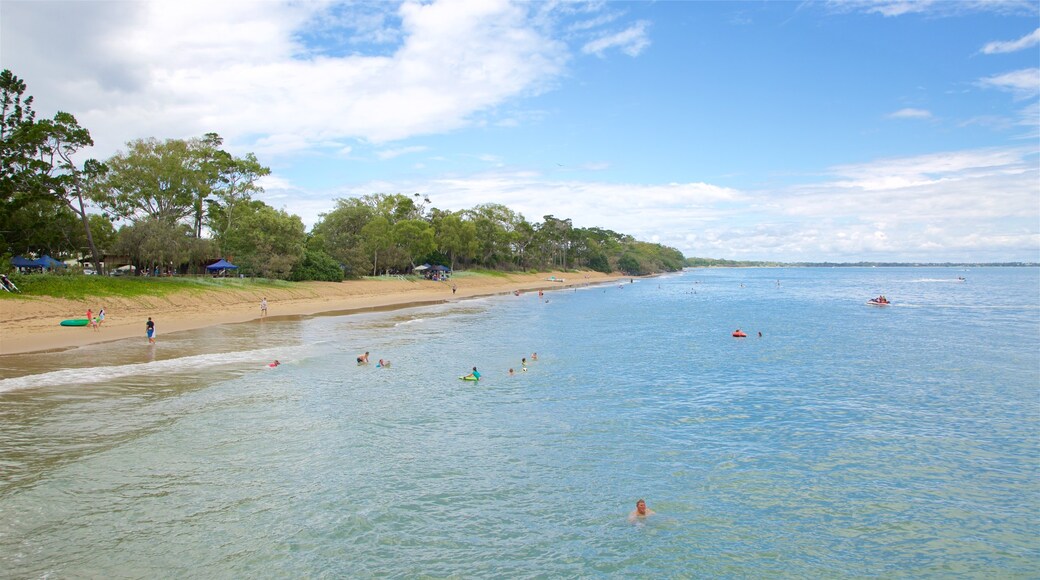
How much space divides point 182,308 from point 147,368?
23.9 m

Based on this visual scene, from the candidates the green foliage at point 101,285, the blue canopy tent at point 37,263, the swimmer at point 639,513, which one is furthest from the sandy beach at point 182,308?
the swimmer at point 639,513

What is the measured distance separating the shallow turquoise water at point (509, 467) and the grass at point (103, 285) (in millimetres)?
14249

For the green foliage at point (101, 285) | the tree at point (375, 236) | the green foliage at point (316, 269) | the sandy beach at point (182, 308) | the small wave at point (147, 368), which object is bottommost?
the small wave at point (147, 368)

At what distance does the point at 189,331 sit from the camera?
38969 mm

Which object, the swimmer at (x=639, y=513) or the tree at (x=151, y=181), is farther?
the tree at (x=151, y=181)

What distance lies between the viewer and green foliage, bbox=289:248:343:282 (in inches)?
2753

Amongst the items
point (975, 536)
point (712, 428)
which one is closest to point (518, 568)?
point (975, 536)

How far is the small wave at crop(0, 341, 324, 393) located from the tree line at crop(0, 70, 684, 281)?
71.0 ft

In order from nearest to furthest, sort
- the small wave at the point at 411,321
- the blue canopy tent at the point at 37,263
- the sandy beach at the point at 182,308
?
1. the sandy beach at the point at 182,308
2. the small wave at the point at 411,321
3. the blue canopy tent at the point at 37,263

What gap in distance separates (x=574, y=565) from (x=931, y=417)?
55.2 feet

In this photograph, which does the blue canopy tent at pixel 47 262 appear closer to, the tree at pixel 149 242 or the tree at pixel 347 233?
the tree at pixel 149 242

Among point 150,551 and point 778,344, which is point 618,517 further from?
point 778,344

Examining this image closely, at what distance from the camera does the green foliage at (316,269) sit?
69.9m

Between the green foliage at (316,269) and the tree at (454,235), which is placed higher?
the tree at (454,235)
